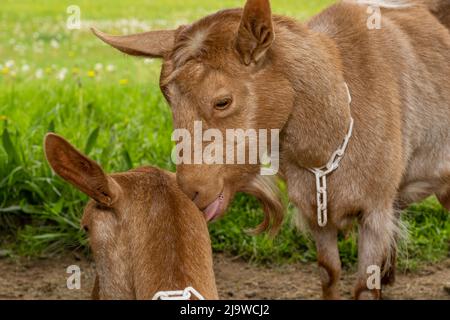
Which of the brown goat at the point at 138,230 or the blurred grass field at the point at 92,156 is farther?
the blurred grass field at the point at 92,156

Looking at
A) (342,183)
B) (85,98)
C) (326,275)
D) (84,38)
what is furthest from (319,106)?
(84,38)

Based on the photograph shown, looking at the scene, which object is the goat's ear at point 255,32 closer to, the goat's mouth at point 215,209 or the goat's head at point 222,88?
the goat's head at point 222,88

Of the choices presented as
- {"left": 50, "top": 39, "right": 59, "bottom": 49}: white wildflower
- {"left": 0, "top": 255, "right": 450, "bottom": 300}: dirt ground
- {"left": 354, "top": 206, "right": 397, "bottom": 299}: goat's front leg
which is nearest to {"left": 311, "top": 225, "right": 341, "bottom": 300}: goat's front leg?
{"left": 354, "top": 206, "right": 397, "bottom": 299}: goat's front leg

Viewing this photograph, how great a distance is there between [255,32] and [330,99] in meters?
0.61

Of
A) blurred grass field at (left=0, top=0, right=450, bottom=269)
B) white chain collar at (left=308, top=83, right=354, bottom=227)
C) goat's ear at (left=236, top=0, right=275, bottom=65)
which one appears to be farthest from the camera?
blurred grass field at (left=0, top=0, right=450, bottom=269)

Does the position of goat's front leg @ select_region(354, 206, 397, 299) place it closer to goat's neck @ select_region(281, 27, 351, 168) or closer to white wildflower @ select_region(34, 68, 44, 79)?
goat's neck @ select_region(281, 27, 351, 168)

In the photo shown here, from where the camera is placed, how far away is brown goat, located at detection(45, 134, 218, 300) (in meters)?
3.31

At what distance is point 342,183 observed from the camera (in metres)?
4.30

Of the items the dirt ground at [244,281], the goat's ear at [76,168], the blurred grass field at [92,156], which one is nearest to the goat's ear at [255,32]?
the goat's ear at [76,168]

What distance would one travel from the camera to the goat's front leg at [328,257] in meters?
4.66

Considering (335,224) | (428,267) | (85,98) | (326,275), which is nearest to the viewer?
(335,224)

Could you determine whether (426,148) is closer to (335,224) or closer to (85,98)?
(335,224)

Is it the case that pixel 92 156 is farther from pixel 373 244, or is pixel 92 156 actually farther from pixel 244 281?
pixel 373 244
